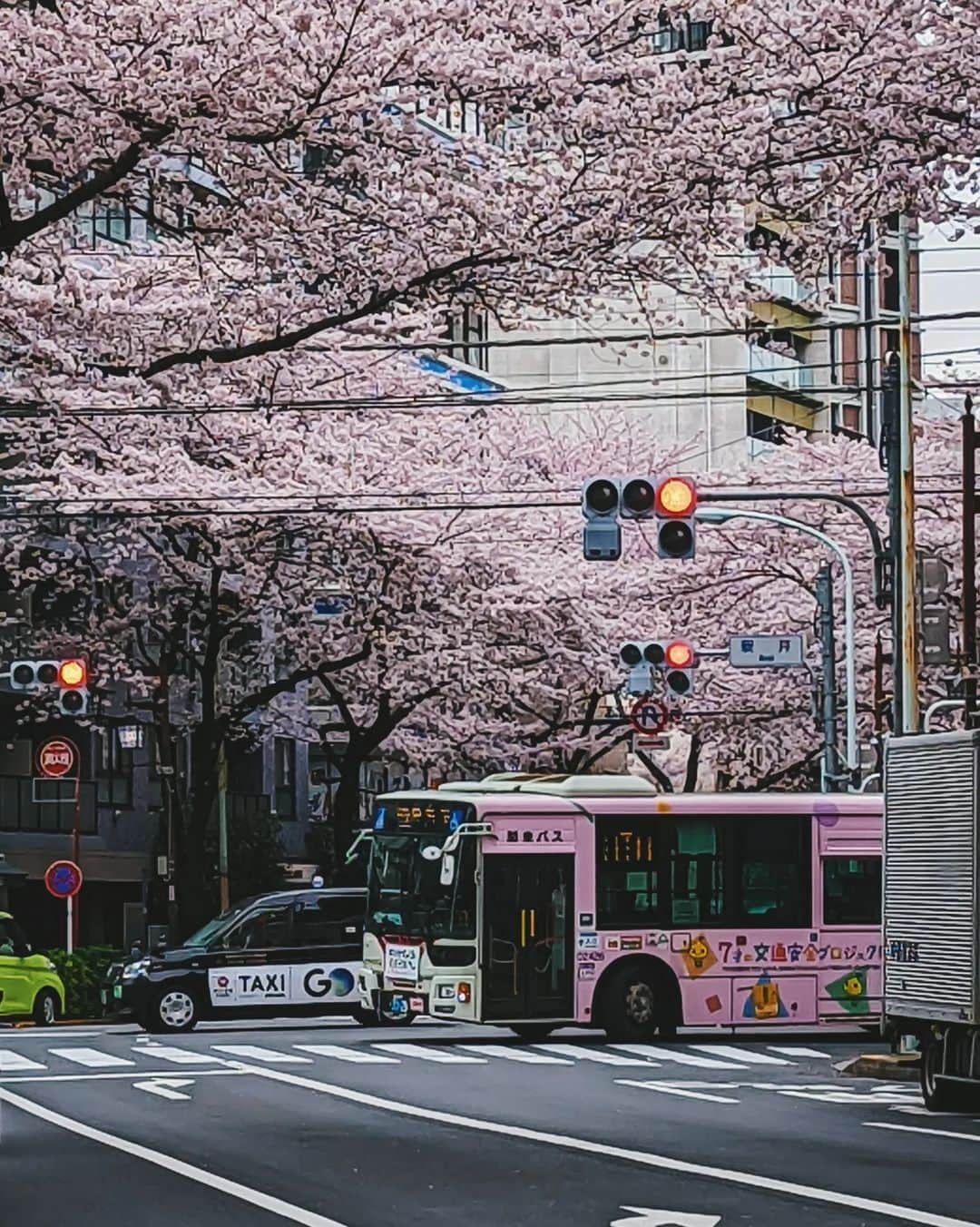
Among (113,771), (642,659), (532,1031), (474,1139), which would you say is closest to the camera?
(474,1139)

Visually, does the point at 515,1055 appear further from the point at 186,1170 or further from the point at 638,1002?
the point at 186,1170

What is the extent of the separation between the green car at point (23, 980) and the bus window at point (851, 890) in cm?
1333

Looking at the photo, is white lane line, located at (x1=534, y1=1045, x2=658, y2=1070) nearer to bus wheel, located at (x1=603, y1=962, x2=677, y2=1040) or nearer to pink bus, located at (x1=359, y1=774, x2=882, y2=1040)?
pink bus, located at (x1=359, y1=774, x2=882, y2=1040)

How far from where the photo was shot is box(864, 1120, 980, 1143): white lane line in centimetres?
1688

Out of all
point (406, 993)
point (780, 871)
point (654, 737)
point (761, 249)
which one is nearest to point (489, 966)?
point (406, 993)

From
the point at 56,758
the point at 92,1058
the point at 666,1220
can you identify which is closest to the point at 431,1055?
the point at 92,1058

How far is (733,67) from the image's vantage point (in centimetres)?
1555

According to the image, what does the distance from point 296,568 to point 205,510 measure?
4353mm

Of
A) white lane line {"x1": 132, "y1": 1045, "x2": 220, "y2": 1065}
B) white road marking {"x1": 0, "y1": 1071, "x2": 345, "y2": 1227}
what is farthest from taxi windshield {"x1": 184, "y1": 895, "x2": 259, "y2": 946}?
white road marking {"x1": 0, "y1": 1071, "x2": 345, "y2": 1227}

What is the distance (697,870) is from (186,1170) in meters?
14.9

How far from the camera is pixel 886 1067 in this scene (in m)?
23.9

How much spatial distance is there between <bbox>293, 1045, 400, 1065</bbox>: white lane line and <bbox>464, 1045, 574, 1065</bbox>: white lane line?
1.26m

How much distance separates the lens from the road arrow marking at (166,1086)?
21625mm

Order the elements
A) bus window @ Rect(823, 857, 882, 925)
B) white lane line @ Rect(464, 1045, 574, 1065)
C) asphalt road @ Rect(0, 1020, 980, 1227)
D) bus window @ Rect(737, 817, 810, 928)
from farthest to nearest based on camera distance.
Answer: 1. bus window @ Rect(823, 857, 882, 925)
2. bus window @ Rect(737, 817, 810, 928)
3. white lane line @ Rect(464, 1045, 574, 1065)
4. asphalt road @ Rect(0, 1020, 980, 1227)
